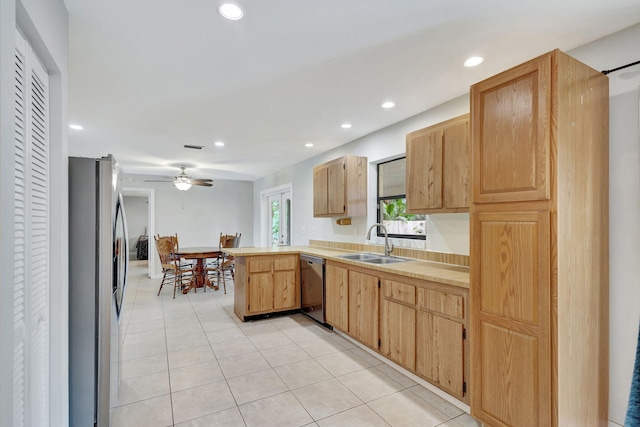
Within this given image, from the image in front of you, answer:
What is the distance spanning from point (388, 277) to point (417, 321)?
43 centimetres

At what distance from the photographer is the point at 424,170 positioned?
2781 millimetres

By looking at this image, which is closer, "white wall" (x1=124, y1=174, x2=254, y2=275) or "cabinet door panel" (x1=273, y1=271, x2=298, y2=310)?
"cabinet door panel" (x1=273, y1=271, x2=298, y2=310)

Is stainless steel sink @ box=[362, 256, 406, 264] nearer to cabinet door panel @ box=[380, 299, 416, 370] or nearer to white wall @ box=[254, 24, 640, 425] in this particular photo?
cabinet door panel @ box=[380, 299, 416, 370]

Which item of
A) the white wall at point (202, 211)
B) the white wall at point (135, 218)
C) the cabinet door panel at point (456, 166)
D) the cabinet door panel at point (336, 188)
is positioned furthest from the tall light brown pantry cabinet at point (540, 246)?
the white wall at point (135, 218)

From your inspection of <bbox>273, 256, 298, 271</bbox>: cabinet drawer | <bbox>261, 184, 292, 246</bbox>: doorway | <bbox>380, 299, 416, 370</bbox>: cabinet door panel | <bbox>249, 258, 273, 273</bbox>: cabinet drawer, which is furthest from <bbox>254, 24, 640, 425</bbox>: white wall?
<bbox>261, 184, 292, 246</bbox>: doorway

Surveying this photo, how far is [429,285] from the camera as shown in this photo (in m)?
2.28

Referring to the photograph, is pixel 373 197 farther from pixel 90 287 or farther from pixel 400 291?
pixel 90 287

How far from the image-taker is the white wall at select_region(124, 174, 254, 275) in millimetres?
7102

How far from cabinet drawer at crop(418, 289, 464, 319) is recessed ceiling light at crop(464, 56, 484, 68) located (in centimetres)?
161

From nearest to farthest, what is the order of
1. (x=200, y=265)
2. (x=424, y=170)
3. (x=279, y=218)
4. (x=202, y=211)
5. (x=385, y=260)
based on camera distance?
(x=424, y=170) < (x=385, y=260) < (x=200, y=265) < (x=279, y=218) < (x=202, y=211)

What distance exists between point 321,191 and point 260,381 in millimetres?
2554

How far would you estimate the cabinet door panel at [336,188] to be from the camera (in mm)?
3917

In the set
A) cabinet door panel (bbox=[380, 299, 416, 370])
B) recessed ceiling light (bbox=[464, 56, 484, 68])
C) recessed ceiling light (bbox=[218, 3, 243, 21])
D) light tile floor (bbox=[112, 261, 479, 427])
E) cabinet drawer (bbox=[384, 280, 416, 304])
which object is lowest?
light tile floor (bbox=[112, 261, 479, 427])

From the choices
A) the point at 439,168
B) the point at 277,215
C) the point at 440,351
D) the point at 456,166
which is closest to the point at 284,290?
the point at 440,351
